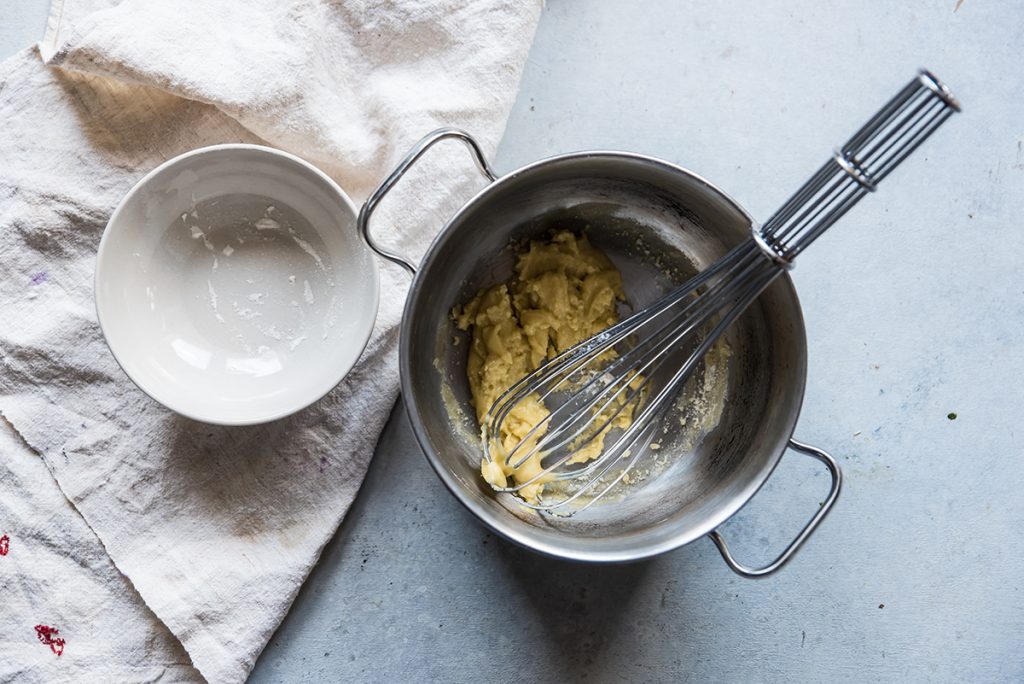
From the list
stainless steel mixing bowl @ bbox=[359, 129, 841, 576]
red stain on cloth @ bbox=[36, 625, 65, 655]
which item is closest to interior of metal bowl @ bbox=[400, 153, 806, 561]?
stainless steel mixing bowl @ bbox=[359, 129, 841, 576]

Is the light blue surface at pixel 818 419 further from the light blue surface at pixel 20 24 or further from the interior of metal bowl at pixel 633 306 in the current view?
the light blue surface at pixel 20 24

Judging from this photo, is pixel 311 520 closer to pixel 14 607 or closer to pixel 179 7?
pixel 14 607

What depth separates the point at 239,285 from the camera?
2.86 feet

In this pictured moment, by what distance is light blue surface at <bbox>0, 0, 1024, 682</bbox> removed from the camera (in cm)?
92

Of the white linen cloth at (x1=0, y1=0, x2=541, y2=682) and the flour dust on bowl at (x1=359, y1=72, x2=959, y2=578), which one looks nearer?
the flour dust on bowl at (x1=359, y1=72, x2=959, y2=578)

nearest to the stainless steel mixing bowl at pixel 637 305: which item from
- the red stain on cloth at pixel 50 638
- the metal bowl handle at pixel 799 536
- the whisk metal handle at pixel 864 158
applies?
the metal bowl handle at pixel 799 536

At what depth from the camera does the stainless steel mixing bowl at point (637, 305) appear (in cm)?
77

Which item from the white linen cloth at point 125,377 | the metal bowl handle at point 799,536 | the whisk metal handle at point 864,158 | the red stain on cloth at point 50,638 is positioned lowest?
the red stain on cloth at point 50,638

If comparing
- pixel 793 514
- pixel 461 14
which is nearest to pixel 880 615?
pixel 793 514

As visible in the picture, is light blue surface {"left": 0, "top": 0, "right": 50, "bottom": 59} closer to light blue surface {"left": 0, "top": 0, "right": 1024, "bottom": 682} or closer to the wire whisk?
light blue surface {"left": 0, "top": 0, "right": 1024, "bottom": 682}

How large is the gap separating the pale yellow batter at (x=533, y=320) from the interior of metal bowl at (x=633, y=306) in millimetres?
19

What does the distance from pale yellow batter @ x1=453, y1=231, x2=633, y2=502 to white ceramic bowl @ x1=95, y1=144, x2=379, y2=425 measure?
131mm

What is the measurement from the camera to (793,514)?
933mm

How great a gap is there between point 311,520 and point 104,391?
0.84ft
